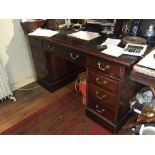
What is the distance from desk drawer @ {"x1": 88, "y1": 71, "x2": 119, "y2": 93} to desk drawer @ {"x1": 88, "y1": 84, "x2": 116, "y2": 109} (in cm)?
5

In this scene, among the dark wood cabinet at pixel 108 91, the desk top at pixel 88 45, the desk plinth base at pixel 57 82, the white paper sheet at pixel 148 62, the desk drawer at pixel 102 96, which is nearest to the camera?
the white paper sheet at pixel 148 62

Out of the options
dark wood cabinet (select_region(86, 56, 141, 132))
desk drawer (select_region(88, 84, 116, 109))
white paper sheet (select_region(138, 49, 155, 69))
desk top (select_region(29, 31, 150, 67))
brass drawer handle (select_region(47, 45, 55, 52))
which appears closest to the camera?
white paper sheet (select_region(138, 49, 155, 69))

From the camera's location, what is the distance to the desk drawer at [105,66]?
1182mm

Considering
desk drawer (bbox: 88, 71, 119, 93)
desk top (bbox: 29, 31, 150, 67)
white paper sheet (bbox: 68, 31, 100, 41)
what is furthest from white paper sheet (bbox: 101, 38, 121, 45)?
desk drawer (bbox: 88, 71, 119, 93)

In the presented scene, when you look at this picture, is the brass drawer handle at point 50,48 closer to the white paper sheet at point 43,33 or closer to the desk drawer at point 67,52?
the desk drawer at point 67,52

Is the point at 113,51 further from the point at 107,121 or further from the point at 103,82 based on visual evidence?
the point at 107,121

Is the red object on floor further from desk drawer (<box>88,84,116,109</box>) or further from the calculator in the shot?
the calculator

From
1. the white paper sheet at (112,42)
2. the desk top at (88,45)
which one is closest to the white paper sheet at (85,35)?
the desk top at (88,45)

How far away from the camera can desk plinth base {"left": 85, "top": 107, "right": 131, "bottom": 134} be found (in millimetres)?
1482

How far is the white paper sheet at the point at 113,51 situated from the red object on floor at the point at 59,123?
76cm

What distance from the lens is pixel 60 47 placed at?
5.19ft
